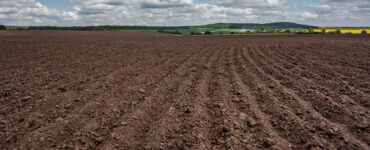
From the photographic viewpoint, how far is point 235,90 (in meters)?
6.49

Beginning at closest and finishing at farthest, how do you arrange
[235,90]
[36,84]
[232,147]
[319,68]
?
[232,147] < [235,90] < [36,84] < [319,68]

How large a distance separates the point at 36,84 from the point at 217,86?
18.9 ft

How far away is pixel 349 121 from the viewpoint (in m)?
4.32

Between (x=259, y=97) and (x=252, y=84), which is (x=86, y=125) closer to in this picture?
(x=259, y=97)

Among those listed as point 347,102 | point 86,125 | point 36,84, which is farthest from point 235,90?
point 36,84

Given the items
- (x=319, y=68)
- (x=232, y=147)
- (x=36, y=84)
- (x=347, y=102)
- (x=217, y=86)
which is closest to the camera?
(x=232, y=147)

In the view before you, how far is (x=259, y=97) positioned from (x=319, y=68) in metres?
5.47

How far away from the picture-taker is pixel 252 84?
7121 mm

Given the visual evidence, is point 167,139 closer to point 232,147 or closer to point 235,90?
point 232,147

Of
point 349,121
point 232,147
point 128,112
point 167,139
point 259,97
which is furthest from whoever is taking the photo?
point 259,97

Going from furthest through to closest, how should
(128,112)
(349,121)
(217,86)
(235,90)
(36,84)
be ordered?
1. (36,84)
2. (217,86)
3. (235,90)
4. (128,112)
5. (349,121)

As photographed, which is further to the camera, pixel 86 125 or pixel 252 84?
pixel 252 84

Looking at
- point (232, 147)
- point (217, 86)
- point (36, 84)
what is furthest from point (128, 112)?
point (36, 84)

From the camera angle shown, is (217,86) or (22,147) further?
(217,86)
